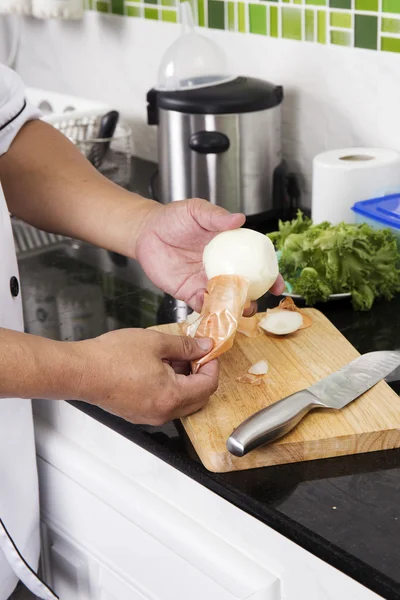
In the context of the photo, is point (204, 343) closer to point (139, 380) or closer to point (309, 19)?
point (139, 380)

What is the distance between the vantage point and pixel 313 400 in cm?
87

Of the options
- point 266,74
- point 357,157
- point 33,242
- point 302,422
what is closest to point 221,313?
point 302,422

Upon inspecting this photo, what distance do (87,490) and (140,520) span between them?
106mm

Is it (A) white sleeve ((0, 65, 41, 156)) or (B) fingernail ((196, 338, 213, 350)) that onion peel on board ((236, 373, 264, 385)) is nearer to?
(B) fingernail ((196, 338, 213, 350))

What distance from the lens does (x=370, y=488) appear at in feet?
2.65

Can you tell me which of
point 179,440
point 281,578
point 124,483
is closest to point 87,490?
point 124,483

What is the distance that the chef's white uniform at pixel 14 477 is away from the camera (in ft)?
3.29

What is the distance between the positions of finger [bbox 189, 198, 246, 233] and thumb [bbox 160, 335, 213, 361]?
15cm

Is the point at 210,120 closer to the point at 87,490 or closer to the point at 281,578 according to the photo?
the point at 87,490

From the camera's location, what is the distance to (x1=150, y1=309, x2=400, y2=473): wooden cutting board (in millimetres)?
842

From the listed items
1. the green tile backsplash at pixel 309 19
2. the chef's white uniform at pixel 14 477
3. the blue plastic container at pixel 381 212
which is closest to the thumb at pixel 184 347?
the chef's white uniform at pixel 14 477

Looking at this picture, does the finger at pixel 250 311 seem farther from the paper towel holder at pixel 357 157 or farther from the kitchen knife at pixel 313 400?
the paper towel holder at pixel 357 157

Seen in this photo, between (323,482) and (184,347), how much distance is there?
192 mm

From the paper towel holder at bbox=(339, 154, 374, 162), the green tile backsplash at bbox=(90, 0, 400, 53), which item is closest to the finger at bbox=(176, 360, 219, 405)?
the paper towel holder at bbox=(339, 154, 374, 162)
